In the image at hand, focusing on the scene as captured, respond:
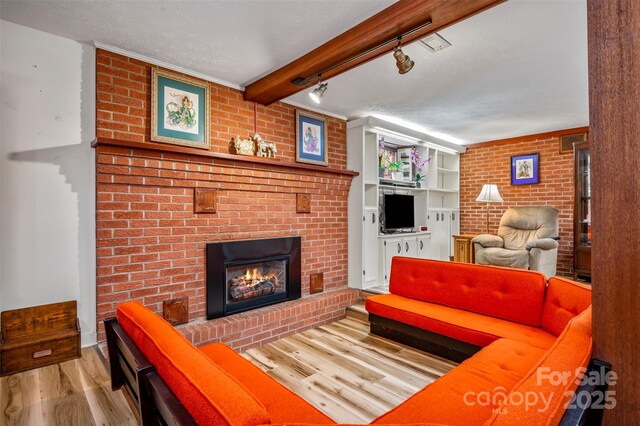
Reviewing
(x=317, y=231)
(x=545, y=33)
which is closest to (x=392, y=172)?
(x=317, y=231)

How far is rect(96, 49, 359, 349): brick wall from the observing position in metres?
2.43

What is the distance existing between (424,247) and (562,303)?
3.02 m

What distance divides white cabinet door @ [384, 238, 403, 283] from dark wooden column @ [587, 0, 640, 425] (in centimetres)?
328

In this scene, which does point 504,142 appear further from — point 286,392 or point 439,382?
point 286,392

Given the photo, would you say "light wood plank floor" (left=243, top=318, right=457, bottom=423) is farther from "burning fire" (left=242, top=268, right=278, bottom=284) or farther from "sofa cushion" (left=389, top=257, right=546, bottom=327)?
"burning fire" (left=242, top=268, right=278, bottom=284)

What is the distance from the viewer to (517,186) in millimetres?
5441

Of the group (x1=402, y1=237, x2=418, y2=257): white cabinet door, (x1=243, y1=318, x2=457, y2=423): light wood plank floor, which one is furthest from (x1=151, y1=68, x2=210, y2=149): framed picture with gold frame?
(x1=402, y1=237, x2=418, y2=257): white cabinet door

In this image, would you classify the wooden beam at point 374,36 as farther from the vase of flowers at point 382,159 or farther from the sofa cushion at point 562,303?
the vase of flowers at point 382,159

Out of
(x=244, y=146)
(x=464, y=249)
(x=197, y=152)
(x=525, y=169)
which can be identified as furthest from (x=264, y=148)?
(x=525, y=169)

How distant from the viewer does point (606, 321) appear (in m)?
1.03

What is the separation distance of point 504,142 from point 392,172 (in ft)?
7.25

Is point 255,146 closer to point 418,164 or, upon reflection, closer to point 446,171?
point 418,164

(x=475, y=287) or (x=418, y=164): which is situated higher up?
(x=418, y=164)

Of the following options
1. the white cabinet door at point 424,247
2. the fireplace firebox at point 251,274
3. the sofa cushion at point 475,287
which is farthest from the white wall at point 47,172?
the white cabinet door at point 424,247
